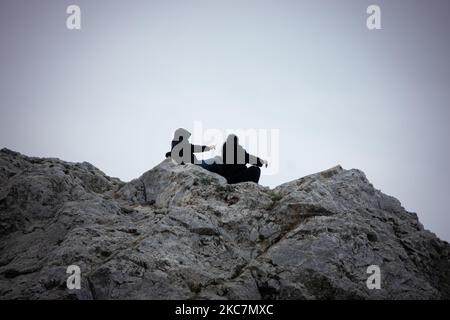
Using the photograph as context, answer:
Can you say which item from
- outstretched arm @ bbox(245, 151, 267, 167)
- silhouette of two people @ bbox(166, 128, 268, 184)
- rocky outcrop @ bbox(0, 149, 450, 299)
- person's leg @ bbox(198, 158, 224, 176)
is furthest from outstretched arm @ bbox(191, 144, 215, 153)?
rocky outcrop @ bbox(0, 149, 450, 299)

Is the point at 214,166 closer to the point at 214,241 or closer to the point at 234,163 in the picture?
the point at 234,163

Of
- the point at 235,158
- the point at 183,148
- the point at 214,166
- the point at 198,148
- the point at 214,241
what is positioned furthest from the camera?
the point at 198,148

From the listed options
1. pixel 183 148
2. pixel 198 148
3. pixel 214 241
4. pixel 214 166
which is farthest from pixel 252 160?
pixel 214 241

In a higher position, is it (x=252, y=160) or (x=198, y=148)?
(x=198, y=148)

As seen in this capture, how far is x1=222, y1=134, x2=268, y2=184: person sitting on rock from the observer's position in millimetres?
16797

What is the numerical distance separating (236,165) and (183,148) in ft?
10.8

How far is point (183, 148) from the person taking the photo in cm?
1788

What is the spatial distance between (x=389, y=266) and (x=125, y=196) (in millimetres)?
11771

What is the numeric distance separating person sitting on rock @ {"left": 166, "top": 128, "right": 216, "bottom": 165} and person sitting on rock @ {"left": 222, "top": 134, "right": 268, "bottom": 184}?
1361mm

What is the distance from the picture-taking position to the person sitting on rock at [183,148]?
1777 centimetres

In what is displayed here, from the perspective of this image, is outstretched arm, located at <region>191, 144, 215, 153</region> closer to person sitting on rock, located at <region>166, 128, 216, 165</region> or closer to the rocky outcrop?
person sitting on rock, located at <region>166, 128, 216, 165</region>

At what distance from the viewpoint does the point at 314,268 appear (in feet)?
33.0
